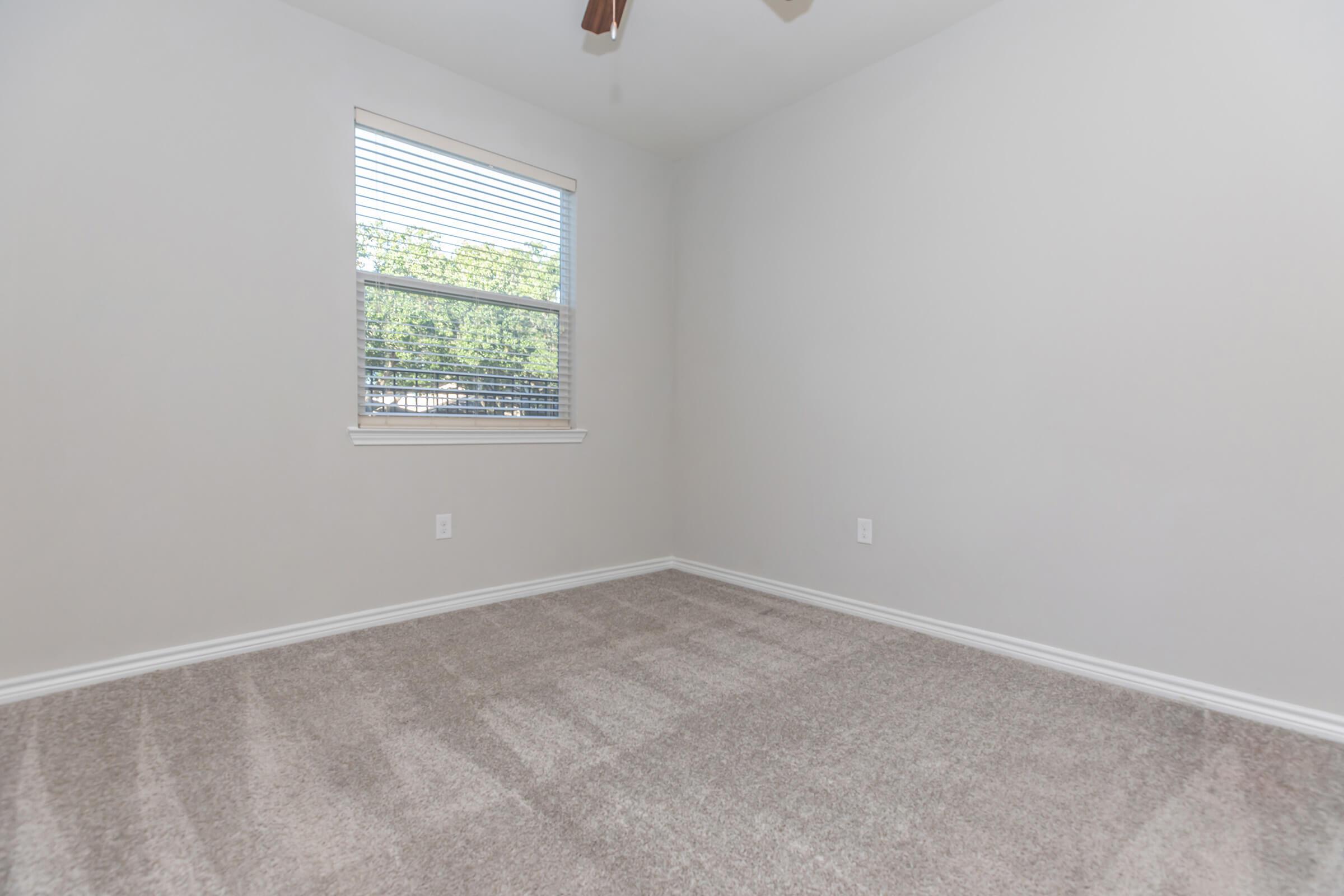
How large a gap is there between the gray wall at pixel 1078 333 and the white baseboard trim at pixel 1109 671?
0.03m

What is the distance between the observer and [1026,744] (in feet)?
5.52

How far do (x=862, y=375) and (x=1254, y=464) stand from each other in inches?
52.4

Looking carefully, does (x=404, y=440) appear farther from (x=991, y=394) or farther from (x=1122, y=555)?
(x=1122, y=555)

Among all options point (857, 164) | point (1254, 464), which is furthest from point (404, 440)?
point (1254, 464)

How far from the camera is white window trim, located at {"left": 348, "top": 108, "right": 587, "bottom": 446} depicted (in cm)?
260

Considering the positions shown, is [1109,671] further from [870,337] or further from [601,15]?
[601,15]

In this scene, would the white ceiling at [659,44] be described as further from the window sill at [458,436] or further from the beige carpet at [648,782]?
the beige carpet at [648,782]

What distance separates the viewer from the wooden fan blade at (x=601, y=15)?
207 cm

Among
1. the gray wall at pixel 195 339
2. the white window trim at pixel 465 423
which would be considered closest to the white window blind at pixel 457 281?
the white window trim at pixel 465 423

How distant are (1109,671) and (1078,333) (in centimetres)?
114

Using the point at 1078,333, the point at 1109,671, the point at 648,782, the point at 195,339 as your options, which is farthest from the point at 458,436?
the point at 1109,671

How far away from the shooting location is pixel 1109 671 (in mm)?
2104

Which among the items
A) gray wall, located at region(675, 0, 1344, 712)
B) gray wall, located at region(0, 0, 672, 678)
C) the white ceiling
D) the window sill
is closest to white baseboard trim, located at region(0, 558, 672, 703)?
gray wall, located at region(0, 0, 672, 678)

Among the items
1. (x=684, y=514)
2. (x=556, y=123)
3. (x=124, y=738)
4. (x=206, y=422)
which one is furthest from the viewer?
(x=684, y=514)
